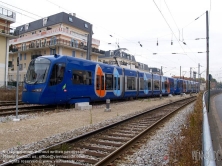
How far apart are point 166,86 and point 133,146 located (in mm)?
31597

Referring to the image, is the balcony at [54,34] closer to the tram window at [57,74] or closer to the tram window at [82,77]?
the tram window at [82,77]

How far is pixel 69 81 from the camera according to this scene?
45.1 ft

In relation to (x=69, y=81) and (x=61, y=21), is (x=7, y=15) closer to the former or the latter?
(x=61, y=21)

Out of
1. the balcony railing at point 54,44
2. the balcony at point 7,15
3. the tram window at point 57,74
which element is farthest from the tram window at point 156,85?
the balcony at point 7,15

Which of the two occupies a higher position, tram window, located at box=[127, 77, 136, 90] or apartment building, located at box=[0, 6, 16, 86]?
apartment building, located at box=[0, 6, 16, 86]

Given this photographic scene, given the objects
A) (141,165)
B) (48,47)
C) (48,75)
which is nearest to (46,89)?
(48,75)

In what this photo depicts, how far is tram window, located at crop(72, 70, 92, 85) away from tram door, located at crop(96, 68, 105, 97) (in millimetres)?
1039

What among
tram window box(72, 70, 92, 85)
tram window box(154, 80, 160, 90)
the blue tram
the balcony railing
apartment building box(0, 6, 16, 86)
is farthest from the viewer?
the balcony railing

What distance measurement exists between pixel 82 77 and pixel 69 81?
1.49 metres

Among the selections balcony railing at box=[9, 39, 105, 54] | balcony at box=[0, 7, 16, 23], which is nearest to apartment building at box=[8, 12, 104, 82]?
balcony railing at box=[9, 39, 105, 54]

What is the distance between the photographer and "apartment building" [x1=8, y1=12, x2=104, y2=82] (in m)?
47.1

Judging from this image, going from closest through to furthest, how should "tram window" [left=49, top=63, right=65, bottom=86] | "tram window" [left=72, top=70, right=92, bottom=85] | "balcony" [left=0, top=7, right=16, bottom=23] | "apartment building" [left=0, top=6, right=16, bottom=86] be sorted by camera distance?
"tram window" [left=49, top=63, right=65, bottom=86] < "tram window" [left=72, top=70, right=92, bottom=85] < "balcony" [left=0, top=7, right=16, bottom=23] < "apartment building" [left=0, top=6, right=16, bottom=86]

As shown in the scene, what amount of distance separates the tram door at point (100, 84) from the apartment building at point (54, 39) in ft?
94.3

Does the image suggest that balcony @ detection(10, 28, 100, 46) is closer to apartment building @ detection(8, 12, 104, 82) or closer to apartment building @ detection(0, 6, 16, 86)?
apartment building @ detection(8, 12, 104, 82)
